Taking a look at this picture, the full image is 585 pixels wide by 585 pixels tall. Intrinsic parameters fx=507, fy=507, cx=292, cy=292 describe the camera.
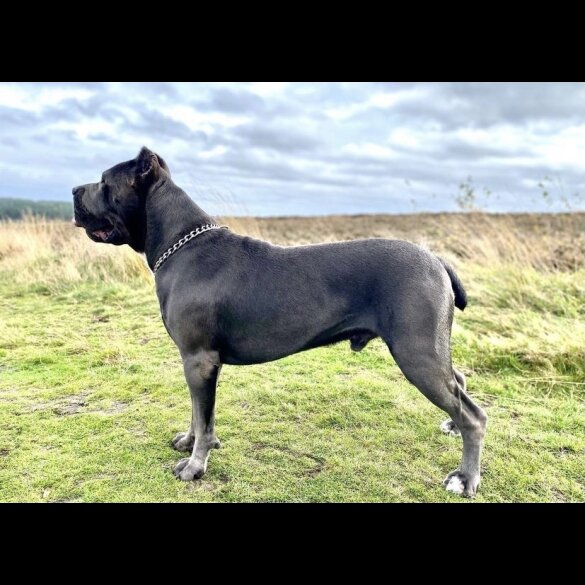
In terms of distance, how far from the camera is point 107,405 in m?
4.76

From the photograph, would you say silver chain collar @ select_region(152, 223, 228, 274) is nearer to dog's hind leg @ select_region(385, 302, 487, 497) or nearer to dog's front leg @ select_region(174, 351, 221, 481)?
dog's front leg @ select_region(174, 351, 221, 481)

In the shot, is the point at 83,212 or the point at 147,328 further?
the point at 147,328

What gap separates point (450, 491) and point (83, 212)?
3259mm

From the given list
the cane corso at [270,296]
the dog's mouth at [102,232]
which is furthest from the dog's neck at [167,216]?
the dog's mouth at [102,232]

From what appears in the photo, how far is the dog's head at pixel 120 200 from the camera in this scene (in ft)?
11.8

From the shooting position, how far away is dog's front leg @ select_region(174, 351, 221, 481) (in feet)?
11.2

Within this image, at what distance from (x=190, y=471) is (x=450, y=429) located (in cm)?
217

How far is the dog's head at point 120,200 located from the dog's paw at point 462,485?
9.12 feet

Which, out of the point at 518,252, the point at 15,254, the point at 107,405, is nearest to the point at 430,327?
the point at 107,405

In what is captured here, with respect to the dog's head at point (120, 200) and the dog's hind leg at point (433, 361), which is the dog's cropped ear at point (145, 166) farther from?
the dog's hind leg at point (433, 361)

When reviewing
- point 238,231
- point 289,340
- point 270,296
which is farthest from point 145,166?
point 238,231

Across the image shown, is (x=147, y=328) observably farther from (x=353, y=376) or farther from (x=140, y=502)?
(x=140, y=502)

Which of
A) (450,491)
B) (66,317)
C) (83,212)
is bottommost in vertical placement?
(450,491)

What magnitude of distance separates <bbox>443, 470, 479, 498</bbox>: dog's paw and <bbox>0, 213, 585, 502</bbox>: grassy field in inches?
2.1
